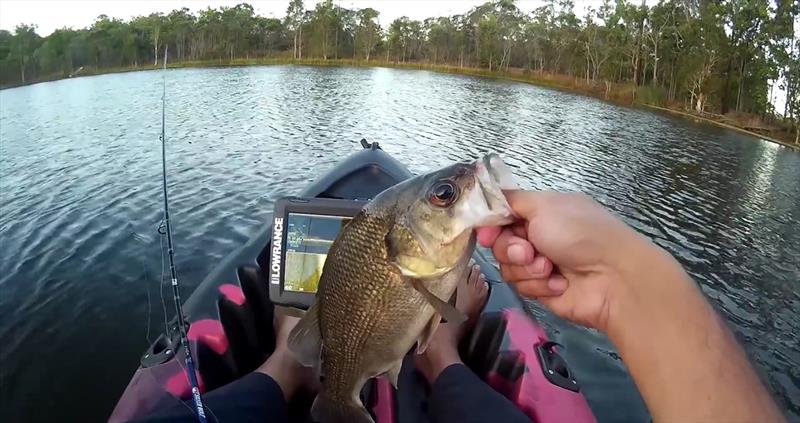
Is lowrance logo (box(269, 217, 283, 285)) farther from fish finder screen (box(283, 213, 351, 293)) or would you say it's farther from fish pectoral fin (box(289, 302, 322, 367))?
fish pectoral fin (box(289, 302, 322, 367))

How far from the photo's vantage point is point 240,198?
10.2 m

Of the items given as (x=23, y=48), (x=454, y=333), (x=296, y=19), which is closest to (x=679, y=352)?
(x=454, y=333)

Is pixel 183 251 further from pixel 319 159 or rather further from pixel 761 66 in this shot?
pixel 761 66

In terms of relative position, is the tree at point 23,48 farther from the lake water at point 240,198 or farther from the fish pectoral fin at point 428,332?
the fish pectoral fin at point 428,332

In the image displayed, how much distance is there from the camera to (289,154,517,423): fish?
5.36 feet

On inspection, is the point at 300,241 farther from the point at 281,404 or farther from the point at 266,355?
the point at 266,355

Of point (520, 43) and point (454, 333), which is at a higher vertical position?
point (520, 43)

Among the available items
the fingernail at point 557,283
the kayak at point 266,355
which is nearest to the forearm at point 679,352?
the fingernail at point 557,283

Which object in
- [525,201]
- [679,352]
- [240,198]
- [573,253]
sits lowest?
[240,198]

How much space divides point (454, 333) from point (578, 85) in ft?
149

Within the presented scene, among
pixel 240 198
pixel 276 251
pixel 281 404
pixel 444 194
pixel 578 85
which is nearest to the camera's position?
pixel 444 194

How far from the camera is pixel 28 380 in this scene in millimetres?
5008

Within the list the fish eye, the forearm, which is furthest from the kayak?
the fish eye

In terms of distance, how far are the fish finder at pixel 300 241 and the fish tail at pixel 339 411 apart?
4.14ft
